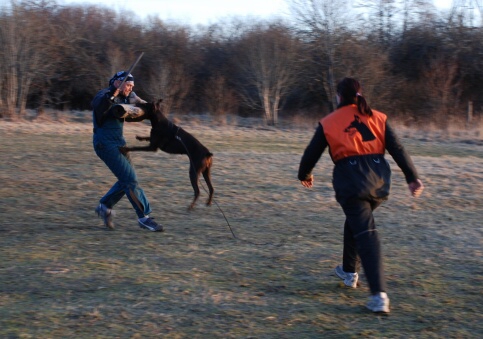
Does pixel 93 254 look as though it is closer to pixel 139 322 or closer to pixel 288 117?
pixel 139 322

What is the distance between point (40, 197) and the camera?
9430 mm

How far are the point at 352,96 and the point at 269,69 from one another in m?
21.5

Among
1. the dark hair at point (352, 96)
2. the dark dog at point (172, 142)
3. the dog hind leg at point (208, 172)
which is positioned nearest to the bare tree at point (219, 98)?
the dog hind leg at point (208, 172)

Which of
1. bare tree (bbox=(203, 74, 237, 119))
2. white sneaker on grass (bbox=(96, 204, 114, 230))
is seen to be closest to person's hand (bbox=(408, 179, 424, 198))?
white sneaker on grass (bbox=(96, 204, 114, 230))

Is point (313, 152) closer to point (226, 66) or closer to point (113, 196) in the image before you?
point (113, 196)

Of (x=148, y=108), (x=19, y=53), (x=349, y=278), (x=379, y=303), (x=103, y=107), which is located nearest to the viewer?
(x=379, y=303)

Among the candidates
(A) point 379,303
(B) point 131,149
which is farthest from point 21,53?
(A) point 379,303

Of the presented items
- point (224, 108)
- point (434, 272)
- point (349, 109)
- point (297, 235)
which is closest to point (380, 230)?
point (297, 235)

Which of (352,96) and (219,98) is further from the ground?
(352,96)

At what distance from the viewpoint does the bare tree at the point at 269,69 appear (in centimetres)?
2633

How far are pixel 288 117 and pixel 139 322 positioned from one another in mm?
23003

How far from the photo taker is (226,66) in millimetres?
29359

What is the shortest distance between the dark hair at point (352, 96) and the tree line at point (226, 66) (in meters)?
20.3

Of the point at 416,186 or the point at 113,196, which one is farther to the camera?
the point at 113,196
